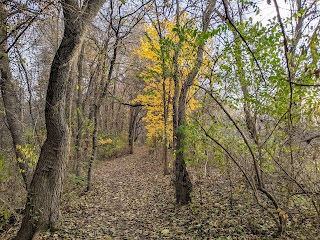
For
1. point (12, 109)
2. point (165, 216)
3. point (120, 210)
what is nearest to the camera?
point (165, 216)

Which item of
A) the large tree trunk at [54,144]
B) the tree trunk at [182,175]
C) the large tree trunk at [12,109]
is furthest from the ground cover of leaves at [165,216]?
the large tree trunk at [12,109]

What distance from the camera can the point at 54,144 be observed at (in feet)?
16.1

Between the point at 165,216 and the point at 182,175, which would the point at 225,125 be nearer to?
the point at 182,175

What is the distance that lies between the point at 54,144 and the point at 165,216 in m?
3.22

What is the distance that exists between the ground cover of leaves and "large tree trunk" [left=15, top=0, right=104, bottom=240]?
1.28ft

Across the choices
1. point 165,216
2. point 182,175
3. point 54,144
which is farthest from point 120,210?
point 54,144

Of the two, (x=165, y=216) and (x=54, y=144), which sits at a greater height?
(x=54, y=144)

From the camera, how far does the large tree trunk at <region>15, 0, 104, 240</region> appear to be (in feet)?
15.0

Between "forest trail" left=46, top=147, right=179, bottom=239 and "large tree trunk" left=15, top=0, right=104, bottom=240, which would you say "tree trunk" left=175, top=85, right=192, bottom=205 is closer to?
"forest trail" left=46, top=147, right=179, bottom=239

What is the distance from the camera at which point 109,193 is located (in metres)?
9.17

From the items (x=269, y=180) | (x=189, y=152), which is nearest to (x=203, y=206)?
(x=189, y=152)

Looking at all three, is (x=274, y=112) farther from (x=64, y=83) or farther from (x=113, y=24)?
(x=113, y=24)

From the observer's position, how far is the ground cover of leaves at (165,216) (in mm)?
4336

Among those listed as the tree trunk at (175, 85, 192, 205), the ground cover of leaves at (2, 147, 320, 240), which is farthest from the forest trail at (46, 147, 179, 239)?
the tree trunk at (175, 85, 192, 205)
